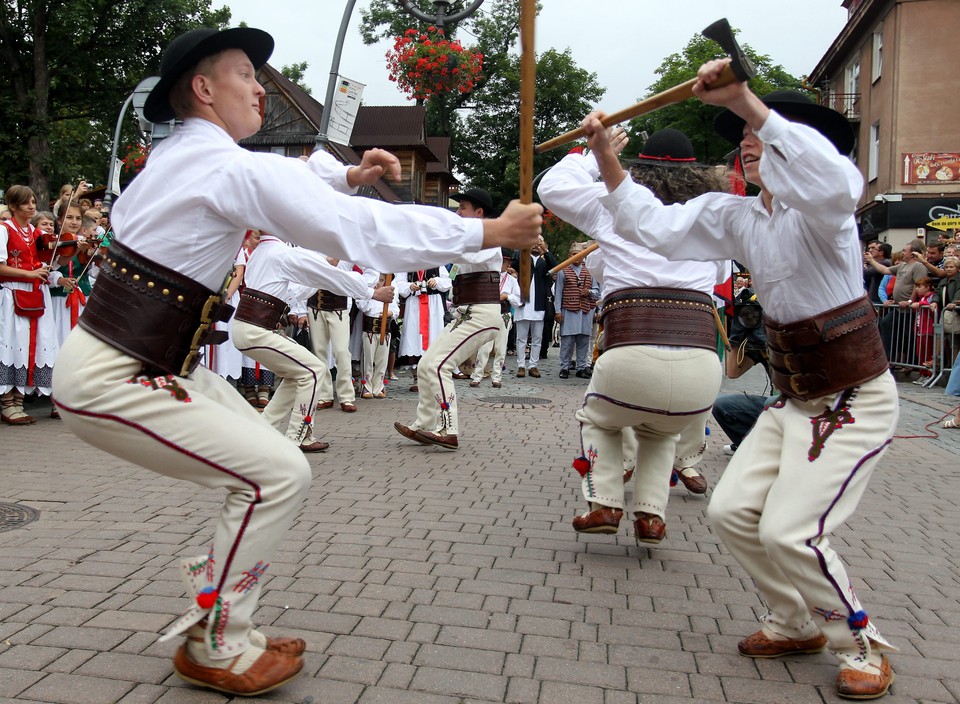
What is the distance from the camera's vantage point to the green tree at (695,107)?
35.2 metres

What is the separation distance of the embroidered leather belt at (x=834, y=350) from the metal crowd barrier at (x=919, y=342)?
9958 millimetres

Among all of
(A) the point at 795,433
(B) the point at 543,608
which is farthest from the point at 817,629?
(B) the point at 543,608

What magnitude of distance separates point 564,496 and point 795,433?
10.1 ft

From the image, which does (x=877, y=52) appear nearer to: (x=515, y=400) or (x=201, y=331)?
(x=515, y=400)

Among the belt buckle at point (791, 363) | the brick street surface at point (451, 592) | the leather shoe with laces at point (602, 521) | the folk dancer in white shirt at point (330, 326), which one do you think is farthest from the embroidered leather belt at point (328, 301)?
the belt buckle at point (791, 363)

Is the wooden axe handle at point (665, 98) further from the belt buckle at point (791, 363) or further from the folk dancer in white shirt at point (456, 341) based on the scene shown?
the folk dancer in white shirt at point (456, 341)

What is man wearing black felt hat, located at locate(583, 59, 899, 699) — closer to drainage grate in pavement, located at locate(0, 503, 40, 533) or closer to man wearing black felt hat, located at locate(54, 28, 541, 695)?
man wearing black felt hat, located at locate(54, 28, 541, 695)

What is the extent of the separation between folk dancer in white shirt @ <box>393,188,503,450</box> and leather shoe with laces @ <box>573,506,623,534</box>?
3.24 metres

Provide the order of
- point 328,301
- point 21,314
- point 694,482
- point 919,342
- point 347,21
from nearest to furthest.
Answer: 1. point 694,482
2. point 21,314
3. point 328,301
4. point 347,21
5. point 919,342

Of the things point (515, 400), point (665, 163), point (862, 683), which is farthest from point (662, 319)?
point (515, 400)

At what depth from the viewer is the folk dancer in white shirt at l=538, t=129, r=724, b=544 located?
443 centimetres

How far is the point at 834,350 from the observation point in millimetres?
3252

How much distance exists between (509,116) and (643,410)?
135 feet

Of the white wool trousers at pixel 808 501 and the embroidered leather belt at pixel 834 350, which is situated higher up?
the embroidered leather belt at pixel 834 350
